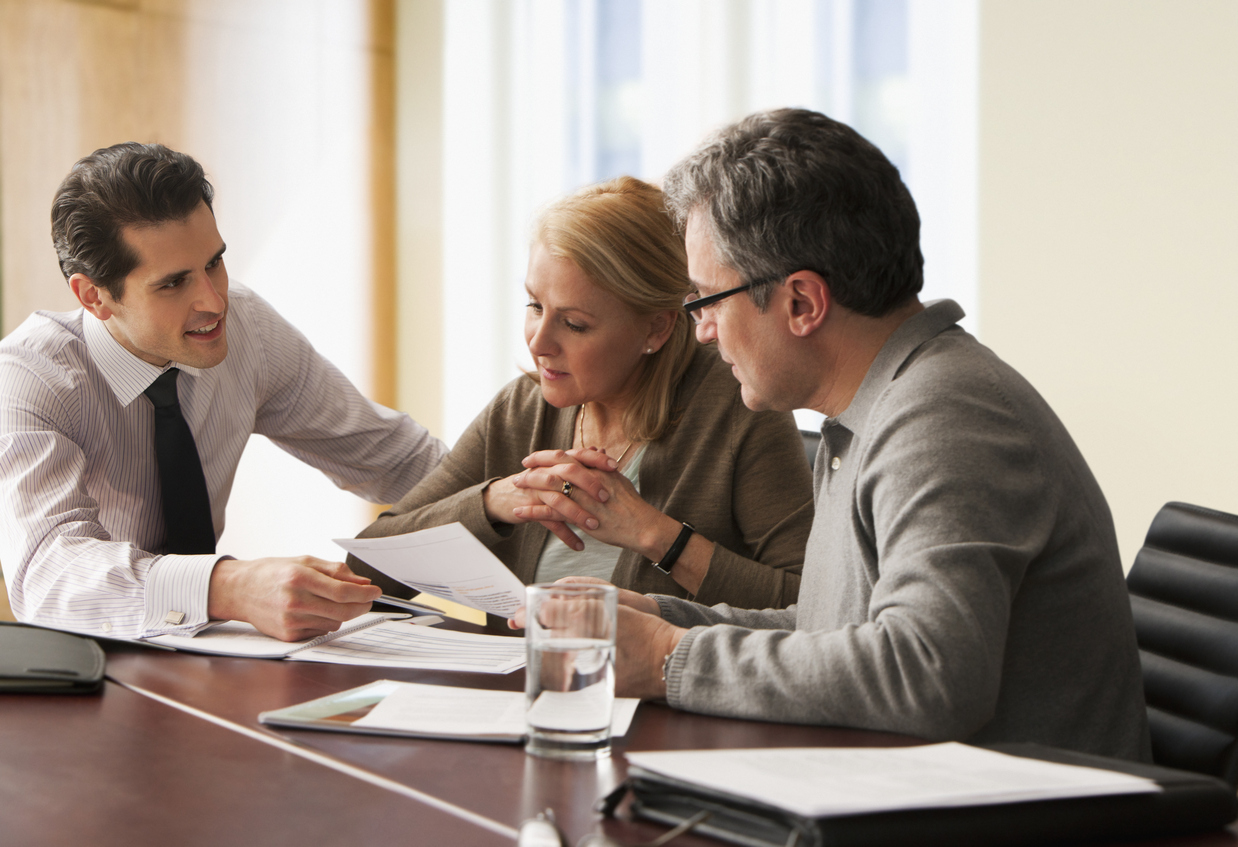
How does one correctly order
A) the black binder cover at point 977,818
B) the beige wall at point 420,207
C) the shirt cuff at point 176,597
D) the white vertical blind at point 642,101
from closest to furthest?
the black binder cover at point 977,818 → the shirt cuff at point 176,597 → the white vertical blind at point 642,101 → the beige wall at point 420,207

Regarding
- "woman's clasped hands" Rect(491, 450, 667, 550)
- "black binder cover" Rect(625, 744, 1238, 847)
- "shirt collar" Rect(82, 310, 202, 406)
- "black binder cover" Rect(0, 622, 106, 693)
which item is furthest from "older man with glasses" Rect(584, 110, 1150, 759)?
"shirt collar" Rect(82, 310, 202, 406)

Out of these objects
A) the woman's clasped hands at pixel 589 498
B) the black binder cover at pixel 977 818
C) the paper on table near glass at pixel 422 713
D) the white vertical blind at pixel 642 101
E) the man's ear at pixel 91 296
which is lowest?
the paper on table near glass at pixel 422 713

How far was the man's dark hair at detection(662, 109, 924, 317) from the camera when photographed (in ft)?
4.00

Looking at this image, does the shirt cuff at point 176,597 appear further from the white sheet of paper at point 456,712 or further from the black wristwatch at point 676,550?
the black wristwatch at point 676,550

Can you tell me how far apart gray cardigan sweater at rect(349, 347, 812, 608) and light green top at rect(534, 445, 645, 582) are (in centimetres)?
2

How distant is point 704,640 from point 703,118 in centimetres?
300

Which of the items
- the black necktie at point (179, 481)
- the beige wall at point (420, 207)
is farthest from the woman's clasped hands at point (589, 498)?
the beige wall at point (420, 207)

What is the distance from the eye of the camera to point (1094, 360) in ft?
9.30

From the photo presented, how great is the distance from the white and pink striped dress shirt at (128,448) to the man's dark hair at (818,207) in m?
0.85

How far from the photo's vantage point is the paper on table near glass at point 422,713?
1010 mm

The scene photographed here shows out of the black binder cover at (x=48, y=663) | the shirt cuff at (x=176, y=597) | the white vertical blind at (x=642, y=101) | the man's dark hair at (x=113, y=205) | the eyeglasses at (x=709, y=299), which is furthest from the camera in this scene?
the white vertical blind at (x=642, y=101)

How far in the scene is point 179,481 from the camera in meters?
1.95

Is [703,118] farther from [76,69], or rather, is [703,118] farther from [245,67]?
[76,69]

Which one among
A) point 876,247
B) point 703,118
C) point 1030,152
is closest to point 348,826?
point 876,247
